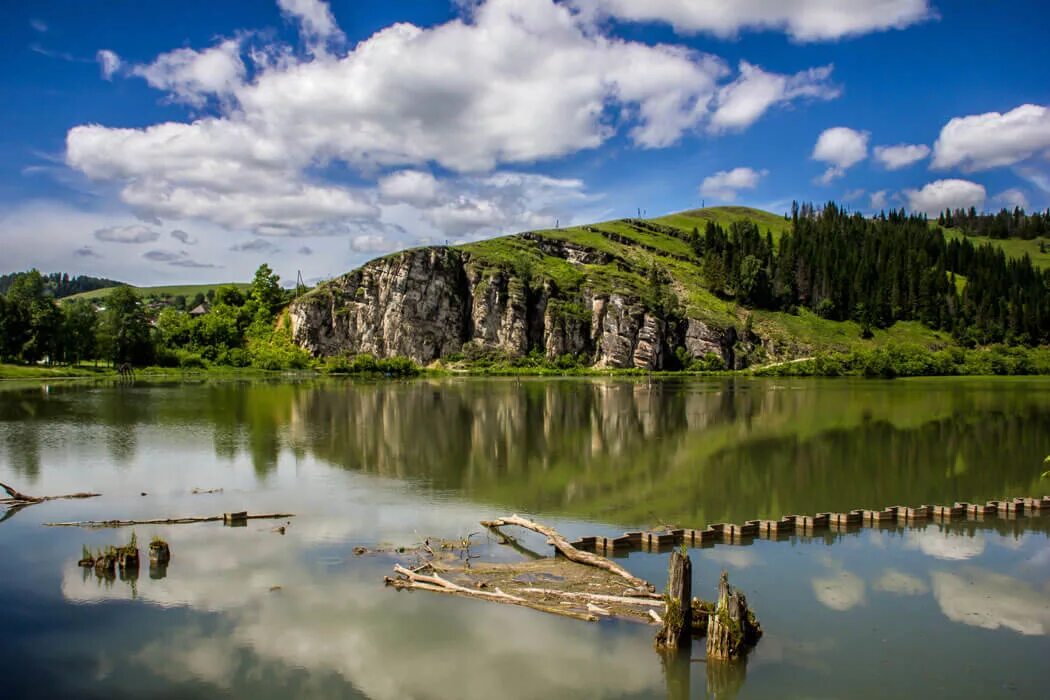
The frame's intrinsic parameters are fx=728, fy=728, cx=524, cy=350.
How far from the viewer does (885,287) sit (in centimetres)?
17700

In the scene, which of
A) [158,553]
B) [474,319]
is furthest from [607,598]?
[474,319]

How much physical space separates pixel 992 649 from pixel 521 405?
6023cm

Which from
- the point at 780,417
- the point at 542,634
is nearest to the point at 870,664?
the point at 542,634

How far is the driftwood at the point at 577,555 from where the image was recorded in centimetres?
1949

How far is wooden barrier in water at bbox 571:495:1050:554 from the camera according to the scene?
23.5m

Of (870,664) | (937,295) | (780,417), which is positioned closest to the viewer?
(870,664)

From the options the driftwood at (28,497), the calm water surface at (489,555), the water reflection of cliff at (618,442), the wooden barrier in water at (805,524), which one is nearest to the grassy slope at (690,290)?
the water reflection of cliff at (618,442)

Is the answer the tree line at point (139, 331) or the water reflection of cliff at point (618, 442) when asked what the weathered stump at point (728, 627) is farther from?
the tree line at point (139, 331)

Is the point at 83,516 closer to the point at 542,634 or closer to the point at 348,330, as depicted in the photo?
the point at 542,634

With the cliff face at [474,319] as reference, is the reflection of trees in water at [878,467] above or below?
below

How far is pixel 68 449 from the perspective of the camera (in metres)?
42.8

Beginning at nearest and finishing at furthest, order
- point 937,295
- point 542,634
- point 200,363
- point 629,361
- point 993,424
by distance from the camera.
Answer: point 542,634, point 993,424, point 200,363, point 629,361, point 937,295

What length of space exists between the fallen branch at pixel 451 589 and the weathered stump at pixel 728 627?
302 cm

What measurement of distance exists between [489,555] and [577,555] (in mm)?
3036
